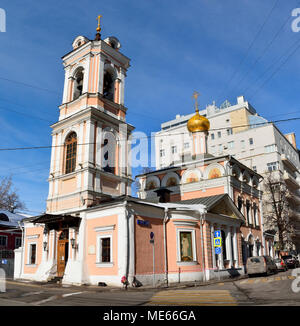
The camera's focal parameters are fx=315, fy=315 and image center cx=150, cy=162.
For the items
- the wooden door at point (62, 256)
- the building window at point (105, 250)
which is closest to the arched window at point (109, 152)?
the wooden door at point (62, 256)

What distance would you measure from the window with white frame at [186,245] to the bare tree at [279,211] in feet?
75.3

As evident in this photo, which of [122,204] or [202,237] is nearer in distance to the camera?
[122,204]

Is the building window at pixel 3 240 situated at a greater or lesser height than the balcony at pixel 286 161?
lesser

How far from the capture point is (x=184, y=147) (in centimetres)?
6706

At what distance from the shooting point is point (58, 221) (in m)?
20.0

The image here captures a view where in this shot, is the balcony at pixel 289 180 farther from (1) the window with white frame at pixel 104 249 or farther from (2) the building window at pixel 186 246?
(1) the window with white frame at pixel 104 249

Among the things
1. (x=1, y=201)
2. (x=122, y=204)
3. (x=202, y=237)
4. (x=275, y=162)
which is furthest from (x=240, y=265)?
(x=1, y=201)

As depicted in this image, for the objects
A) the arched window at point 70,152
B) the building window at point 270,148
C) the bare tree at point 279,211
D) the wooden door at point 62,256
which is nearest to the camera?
the wooden door at point 62,256

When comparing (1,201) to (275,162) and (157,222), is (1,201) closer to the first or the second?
(157,222)

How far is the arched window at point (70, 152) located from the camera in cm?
2283

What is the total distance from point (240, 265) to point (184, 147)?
145ft

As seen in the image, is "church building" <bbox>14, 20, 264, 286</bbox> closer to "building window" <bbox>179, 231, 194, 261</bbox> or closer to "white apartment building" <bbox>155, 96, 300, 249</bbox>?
"building window" <bbox>179, 231, 194, 261</bbox>

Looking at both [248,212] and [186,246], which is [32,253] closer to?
[186,246]

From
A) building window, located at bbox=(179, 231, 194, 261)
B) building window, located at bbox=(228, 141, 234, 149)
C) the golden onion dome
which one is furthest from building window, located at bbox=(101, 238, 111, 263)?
building window, located at bbox=(228, 141, 234, 149)
